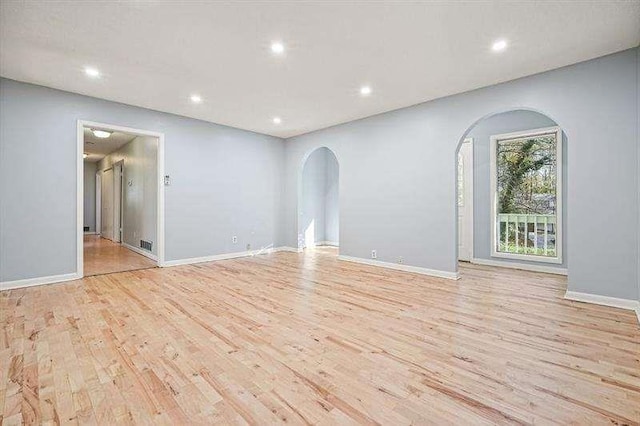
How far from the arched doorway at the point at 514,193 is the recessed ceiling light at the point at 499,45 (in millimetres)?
1842

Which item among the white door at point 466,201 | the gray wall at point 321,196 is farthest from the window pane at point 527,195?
the gray wall at point 321,196

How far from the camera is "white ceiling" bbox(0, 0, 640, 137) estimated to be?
2.41m

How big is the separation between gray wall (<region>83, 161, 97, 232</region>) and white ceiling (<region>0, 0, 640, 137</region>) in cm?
811

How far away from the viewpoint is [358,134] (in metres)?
5.45

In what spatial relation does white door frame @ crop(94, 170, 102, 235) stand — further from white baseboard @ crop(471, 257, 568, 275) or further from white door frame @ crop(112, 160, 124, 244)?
white baseboard @ crop(471, 257, 568, 275)

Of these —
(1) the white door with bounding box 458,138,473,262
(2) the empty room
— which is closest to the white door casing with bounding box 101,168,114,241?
(2) the empty room

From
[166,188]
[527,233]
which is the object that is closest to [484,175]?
[527,233]

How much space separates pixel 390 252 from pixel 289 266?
1758mm

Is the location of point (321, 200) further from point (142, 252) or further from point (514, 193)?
Answer: point (514, 193)

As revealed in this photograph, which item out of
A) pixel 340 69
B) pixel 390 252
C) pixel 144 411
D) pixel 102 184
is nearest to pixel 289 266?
pixel 390 252

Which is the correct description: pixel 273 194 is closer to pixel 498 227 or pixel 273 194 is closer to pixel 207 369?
pixel 498 227

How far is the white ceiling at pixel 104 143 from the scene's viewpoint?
6.55m

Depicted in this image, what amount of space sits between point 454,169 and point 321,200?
450 cm

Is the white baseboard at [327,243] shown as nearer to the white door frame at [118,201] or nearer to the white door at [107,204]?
the white door frame at [118,201]
